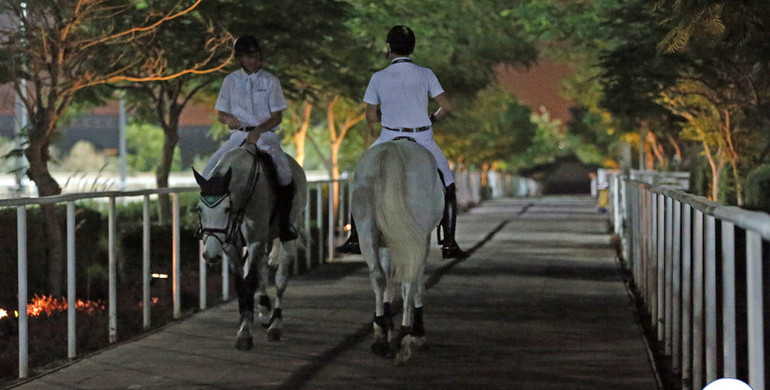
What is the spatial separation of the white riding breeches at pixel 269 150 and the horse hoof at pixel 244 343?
133 centimetres

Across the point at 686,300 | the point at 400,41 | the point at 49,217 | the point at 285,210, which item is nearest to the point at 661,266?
the point at 686,300

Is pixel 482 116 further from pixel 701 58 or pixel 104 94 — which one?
pixel 104 94

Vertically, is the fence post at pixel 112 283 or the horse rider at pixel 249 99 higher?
the horse rider at pixel 249 99

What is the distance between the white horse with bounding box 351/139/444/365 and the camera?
9.78 metres

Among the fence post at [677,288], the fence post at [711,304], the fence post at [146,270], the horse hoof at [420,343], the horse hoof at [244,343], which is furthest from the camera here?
the fence post at [146,270]

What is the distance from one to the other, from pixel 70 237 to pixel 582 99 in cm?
5006

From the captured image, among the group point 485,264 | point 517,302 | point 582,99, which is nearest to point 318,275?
point 485,264

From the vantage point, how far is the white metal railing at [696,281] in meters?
5.33

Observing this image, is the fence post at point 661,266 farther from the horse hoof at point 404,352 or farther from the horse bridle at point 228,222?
the horse bridle at point 228,222

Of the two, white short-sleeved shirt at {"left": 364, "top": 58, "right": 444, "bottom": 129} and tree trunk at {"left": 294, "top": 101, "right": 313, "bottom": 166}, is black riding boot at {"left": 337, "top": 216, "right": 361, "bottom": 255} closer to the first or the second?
white short-sleeved shirt at {"left": 364, "top": 58, "right": 444, "bottom": 129}

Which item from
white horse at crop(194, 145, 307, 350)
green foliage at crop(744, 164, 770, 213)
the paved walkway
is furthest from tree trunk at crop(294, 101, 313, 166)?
white horse at crop(194, 145, 307, 350)

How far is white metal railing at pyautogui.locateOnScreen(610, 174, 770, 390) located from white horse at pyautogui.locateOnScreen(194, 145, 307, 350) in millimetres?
3027

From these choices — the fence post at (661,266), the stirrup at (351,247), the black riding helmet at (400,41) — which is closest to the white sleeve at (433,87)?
the black riding helmet at (400,41)

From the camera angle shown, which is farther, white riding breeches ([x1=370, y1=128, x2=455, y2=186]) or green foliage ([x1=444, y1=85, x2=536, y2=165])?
green foliage ([x1=444, y1=85, x2=536, y2=165])
